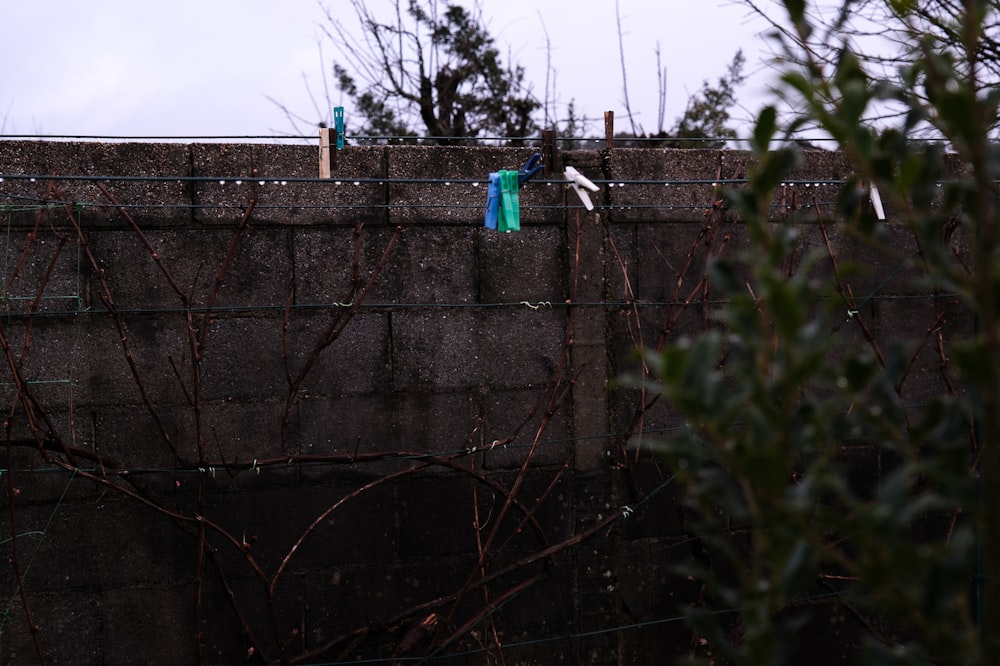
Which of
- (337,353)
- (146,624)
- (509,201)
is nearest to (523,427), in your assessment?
(337,353)

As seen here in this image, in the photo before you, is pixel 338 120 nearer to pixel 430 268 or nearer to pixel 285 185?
pixel 285 185

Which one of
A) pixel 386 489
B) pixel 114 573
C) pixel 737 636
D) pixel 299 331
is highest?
pixel 299 331

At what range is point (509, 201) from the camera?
8.89 feet

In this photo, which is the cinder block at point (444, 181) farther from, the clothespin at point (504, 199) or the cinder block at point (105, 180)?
the cinder block at point (105, 180)

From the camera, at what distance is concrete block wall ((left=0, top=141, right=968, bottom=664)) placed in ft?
8.70

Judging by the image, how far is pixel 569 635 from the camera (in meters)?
2.98

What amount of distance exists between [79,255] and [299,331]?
0.61 meters

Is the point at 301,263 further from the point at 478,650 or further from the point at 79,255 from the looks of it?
the point at 478,650

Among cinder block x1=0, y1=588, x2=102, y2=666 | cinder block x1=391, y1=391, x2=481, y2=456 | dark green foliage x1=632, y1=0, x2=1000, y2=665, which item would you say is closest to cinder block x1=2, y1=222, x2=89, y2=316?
cinder block x1=0, y1=588, x2=102, y2=666

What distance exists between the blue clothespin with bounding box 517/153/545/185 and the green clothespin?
3 centimetres

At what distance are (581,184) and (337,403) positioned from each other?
0.95 m

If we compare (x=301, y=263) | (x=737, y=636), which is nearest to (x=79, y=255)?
(x=301, y=263)

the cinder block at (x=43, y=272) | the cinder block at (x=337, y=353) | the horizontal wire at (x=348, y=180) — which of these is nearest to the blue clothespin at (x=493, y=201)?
the horizontal wire at (x=348, y=180)

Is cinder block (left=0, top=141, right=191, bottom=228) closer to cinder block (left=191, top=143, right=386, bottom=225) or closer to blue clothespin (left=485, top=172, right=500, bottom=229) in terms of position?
cinder block (left=191, top=143, right=386, bottom=225)
